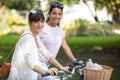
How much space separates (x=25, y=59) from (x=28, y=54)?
0.28ft

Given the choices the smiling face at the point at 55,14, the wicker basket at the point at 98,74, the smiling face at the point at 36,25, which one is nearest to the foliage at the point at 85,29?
the smiling face at the point at 55,14

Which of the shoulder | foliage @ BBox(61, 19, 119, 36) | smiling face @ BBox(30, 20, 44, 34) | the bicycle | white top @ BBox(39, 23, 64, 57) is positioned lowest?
foliage @ BBox(61, 19, 119, 36)

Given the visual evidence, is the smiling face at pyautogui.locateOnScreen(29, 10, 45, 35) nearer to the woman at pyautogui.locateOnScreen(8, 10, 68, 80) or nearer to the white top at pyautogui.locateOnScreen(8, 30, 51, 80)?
the woman at pyautogui.locateOnScreen(8, 10, 68, 80)

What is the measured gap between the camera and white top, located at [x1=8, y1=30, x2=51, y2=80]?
4.82 metres

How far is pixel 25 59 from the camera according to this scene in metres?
4.87

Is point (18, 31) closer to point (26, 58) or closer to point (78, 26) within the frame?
point (78, 26)

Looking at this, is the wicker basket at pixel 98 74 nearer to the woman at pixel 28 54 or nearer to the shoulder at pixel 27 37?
the woman at pixel 28 54

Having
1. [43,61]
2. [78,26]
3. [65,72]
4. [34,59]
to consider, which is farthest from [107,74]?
[78,26]

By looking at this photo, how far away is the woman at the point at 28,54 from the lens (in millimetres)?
4820

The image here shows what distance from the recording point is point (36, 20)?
4953mm

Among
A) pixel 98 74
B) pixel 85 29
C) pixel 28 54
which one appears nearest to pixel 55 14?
pixel 28 54

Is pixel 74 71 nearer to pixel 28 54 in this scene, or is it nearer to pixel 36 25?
pixel 28 54

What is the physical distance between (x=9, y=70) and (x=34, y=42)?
0.57 m

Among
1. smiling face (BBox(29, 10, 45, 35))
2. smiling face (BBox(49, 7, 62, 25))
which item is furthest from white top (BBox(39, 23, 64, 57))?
smiling face (BBox(29, 10, 45, 35))
